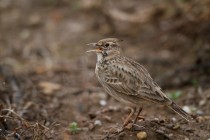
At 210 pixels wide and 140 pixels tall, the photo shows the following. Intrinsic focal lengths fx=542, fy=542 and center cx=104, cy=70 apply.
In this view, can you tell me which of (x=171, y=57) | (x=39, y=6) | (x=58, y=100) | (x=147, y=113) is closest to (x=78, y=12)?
(x=39, y=6)

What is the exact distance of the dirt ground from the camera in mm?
6578

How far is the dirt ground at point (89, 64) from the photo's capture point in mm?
6578

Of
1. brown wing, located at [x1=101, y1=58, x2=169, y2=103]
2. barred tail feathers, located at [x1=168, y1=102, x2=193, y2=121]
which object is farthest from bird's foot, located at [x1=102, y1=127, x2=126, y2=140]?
barred tail feathers, located at [x1=168, y1=102, x2=193, y2=121]

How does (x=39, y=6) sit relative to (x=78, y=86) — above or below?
above

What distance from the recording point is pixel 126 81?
251 inches

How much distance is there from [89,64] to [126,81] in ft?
10.7

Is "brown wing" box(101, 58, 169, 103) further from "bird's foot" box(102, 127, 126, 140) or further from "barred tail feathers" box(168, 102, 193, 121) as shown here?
"bird's foot" box(102, 127, 126, 140)

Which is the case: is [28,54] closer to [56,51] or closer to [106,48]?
[56,51]

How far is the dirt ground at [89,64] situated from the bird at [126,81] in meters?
0.33

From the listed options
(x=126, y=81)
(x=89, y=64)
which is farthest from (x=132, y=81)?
(x=89, y=64)

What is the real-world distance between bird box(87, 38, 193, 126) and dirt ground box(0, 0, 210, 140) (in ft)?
1.08

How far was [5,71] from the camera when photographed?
8539 millimetres

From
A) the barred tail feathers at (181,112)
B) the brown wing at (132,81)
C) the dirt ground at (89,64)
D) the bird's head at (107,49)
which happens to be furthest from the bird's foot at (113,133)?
the bird's head at (107,49)

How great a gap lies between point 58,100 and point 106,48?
4.97 ft
